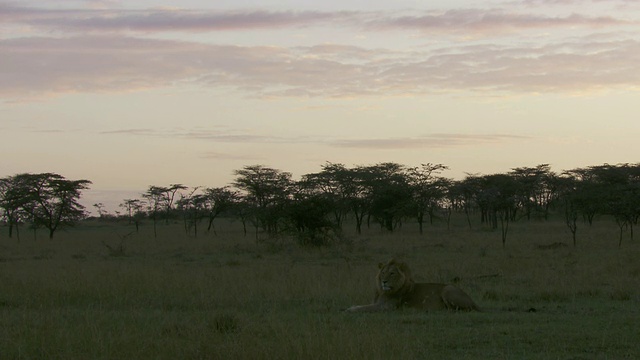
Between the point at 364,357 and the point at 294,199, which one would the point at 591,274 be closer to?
the point at 364,357

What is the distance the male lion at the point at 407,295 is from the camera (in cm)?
1091

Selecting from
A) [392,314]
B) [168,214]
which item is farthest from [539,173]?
[392,314]

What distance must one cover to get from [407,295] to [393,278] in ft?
1.28

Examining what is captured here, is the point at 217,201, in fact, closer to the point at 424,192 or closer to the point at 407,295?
the point at 424,192

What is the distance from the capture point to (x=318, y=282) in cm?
1423

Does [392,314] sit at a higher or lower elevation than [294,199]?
lower

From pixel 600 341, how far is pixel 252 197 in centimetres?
4011

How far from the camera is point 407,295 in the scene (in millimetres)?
11312

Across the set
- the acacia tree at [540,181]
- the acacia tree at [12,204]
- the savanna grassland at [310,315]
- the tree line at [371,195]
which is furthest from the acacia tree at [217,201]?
the savanna grassland at [310,315]

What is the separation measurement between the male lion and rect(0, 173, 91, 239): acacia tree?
4219cm

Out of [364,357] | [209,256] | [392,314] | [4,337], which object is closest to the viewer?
[364,357]

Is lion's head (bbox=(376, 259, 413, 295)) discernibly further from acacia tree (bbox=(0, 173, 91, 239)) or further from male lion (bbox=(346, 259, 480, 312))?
acacia tree (bbox=(0, 173, 91, 239))

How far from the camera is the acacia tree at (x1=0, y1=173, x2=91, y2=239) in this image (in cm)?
5028

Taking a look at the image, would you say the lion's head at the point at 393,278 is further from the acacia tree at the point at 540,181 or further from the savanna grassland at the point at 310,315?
the acacia tree at the point at 540,181
